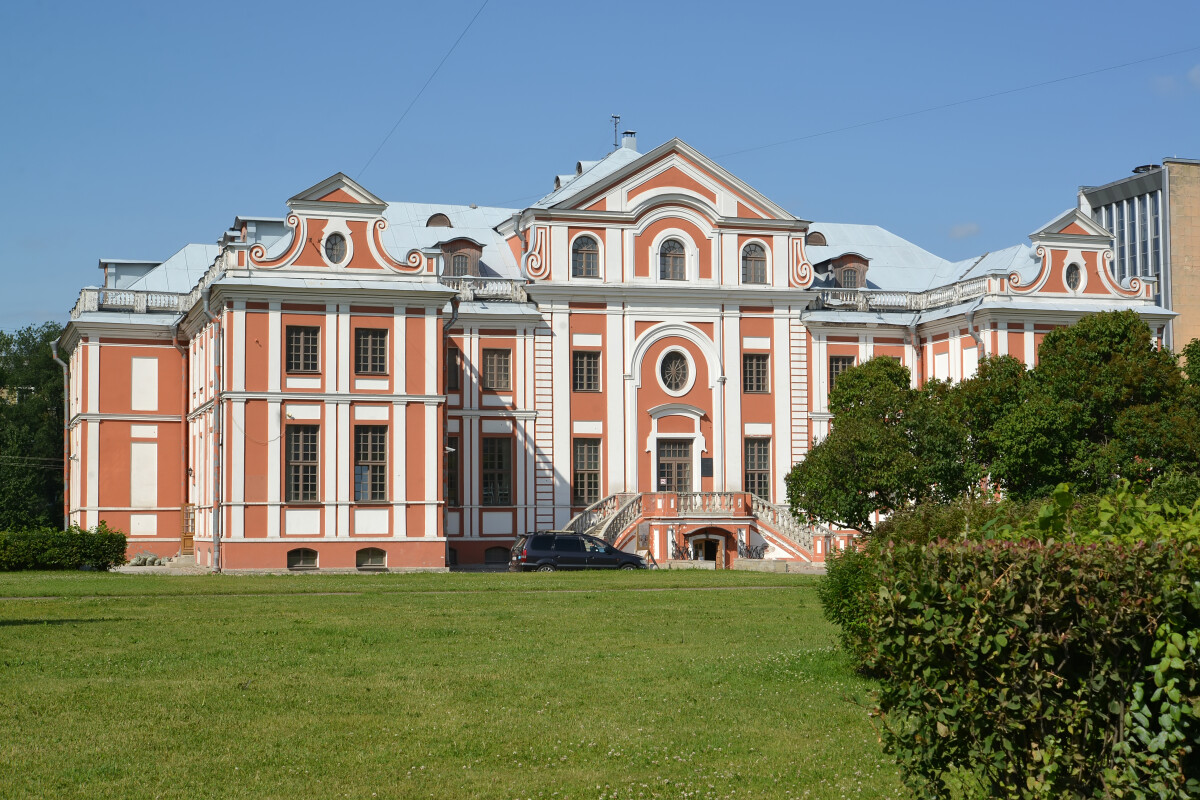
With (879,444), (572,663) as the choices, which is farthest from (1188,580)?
(879,444)

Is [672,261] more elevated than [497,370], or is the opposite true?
[672,261]

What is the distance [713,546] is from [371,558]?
12236 mm

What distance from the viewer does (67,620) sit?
23219 millimetres

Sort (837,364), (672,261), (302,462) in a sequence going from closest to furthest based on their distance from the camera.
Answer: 1. (302,462)
2. (672,261)
3. (837,364)

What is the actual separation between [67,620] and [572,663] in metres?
10.2

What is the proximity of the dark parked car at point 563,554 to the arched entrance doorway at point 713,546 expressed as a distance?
17.8ft

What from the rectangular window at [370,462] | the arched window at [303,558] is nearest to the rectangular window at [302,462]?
the rectangular window at [370,462]

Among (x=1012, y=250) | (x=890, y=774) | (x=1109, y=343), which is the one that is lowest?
(x=890, y=774)

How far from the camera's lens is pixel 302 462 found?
45062 mm

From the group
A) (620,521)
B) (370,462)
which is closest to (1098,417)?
(620,521)

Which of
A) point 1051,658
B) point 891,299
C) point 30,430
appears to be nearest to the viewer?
point 1051,658

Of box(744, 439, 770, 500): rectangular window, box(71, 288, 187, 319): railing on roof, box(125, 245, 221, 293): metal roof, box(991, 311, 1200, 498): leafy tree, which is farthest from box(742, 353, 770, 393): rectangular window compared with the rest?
box(71, 288, 187, 319): railing on roof

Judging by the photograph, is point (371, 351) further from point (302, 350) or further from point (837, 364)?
point (837, 364)

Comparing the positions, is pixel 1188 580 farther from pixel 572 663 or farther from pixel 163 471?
pixel 163 471
